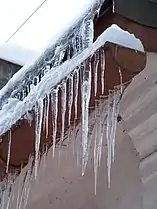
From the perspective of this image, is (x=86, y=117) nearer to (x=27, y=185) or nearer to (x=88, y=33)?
(x=88, y=33)

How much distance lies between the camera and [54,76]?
230cm

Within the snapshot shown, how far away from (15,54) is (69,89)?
1306mm

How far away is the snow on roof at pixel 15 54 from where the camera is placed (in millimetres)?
3414

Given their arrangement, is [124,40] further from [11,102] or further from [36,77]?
[11,102]

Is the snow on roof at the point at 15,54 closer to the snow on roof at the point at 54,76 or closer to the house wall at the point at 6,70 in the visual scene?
the house wall at the point at 6,70

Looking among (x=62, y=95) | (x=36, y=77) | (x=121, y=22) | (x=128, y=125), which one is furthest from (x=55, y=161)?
(x=121, y=22)

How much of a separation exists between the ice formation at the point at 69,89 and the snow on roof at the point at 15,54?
0.66 m

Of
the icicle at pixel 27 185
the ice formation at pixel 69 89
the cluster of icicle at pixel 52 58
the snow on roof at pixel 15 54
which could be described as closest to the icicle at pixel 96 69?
the ice formation at pixel 69 89

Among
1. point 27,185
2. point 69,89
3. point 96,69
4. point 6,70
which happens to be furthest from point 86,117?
point 6,70

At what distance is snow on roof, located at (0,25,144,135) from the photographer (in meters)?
2.04

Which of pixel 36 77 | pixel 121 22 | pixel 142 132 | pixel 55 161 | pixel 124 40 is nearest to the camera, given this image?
pixel 124 40

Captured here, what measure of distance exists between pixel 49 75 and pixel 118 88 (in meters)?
0.28

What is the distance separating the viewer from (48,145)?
8.61 ft

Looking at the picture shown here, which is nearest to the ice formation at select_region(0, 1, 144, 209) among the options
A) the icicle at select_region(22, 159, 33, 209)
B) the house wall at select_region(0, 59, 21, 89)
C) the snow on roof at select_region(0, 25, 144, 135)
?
the snow on roof at select_region(0, 25, 144, 135)
